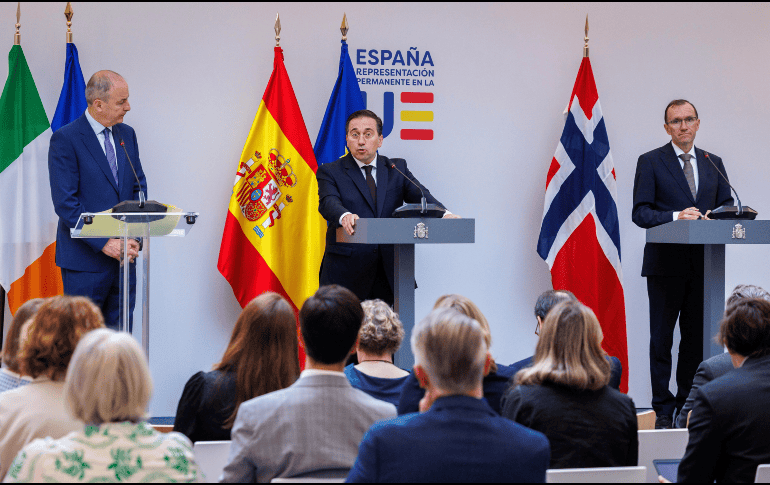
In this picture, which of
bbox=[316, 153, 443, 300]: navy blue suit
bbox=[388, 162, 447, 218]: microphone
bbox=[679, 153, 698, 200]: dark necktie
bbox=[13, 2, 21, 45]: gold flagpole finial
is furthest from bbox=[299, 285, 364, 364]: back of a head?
bbox=[13, 2, 21, 45]: gold flagpole finial

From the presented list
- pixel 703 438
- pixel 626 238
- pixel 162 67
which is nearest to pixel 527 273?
pixel 626 238

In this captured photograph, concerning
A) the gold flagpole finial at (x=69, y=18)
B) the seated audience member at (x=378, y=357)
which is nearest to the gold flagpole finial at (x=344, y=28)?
the gold flagpole finial at (x=69, y=18)

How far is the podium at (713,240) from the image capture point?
13.5ft

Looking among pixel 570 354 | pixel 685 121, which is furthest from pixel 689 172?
pixel 570 354

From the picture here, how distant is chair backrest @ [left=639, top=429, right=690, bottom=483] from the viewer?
2.58 m

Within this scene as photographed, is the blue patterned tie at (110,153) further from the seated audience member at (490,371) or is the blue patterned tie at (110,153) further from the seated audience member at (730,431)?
the seated audience member at (730,431)

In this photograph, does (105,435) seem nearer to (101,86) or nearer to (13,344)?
(13,344)

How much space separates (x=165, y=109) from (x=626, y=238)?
11.9ft

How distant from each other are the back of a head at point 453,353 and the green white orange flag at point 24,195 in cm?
403

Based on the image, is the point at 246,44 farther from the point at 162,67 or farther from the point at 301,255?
the point at 301,255

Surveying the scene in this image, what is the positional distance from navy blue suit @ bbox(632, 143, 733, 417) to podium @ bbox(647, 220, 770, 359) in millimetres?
386

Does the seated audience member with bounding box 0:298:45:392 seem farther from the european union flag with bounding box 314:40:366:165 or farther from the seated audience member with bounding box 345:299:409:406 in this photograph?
the european union flag with bounding box 314:40:366:165

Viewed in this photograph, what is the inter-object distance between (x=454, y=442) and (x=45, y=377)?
1195 mm

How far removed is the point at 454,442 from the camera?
66.6 inches
